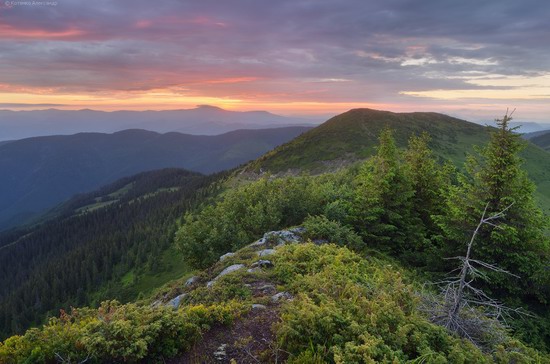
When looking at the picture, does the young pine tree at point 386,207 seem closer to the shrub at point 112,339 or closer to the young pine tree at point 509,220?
the young pine tree at point 509,220

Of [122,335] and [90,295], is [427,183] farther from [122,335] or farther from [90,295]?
[90,295]

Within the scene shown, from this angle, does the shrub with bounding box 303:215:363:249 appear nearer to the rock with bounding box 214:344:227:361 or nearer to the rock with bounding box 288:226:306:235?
the rock with bounding box 288:226:306:235

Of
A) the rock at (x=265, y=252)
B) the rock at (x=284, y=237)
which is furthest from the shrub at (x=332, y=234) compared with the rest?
the rock at (x=265, y=252)

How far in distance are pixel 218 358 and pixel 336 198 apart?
1703 cm

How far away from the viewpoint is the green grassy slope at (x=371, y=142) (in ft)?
287

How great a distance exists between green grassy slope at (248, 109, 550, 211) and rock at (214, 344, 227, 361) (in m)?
80.4

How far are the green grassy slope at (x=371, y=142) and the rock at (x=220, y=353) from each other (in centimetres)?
8039

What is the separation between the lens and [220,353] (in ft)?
22.9

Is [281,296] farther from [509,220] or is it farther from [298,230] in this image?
[509,220]

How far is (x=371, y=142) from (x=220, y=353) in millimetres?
96091

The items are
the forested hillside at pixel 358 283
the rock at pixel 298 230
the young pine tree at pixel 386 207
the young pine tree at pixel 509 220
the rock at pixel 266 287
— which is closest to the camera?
the forested hillside at pixel 358 283

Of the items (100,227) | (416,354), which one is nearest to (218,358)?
(416,354)

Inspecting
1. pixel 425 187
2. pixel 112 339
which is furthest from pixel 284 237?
pixel 425 187

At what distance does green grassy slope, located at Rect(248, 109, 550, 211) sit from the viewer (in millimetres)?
87625
